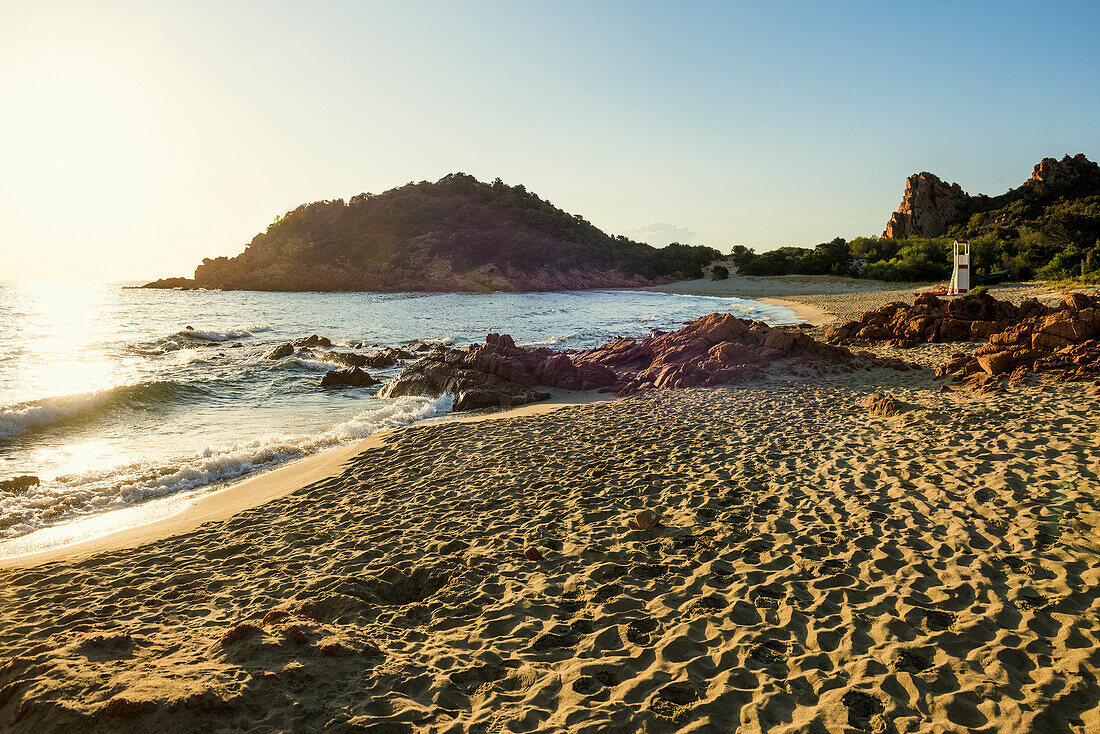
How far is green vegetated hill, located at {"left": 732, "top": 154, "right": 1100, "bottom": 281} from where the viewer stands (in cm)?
4038

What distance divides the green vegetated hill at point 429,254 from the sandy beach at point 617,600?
82.0m

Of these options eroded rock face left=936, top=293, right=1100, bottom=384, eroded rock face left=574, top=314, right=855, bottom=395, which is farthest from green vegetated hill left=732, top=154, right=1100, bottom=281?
eroded rock face left=574, top=314, right=855, bottom=395

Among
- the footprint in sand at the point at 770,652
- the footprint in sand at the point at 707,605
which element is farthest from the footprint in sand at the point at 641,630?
the footprint in sand at the point at 770,652

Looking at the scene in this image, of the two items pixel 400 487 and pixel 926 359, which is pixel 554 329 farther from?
pixel 400 487

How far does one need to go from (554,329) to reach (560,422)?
72.0ft

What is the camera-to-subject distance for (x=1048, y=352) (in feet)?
35.2

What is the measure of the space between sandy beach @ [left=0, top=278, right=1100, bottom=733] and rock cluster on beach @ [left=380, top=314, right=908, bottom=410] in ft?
17.8

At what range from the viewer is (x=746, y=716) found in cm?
332

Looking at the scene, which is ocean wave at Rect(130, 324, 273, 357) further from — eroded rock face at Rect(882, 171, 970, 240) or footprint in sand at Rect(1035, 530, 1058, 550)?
eroded rock face at Rect(882, 171, 970, 240)

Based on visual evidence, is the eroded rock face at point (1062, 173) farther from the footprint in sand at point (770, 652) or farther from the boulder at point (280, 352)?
the footprint in sand at point (770, 652)

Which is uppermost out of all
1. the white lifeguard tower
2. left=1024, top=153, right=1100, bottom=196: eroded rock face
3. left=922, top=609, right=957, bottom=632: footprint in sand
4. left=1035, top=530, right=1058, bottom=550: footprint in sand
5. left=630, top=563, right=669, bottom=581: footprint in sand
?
left=1024, top=153, right=1100, bottom=196: eroded rock face

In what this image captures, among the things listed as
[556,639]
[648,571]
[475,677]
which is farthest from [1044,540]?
[475,677]

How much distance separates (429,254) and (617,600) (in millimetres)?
96292

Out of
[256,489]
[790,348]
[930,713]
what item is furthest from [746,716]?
[790,348]
